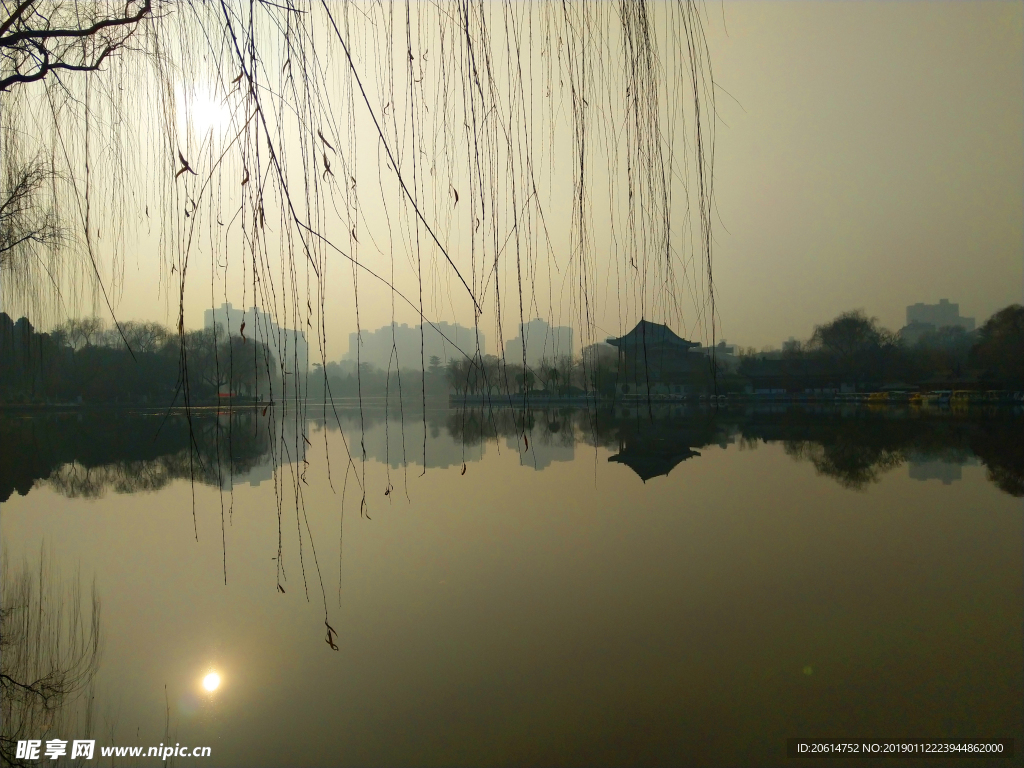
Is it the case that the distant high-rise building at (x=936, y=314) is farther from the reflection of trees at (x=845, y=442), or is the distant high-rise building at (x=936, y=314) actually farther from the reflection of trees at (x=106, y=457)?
the reflection of trees at (x=106, y=457)

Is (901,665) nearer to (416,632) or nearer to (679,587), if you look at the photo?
(679,587)

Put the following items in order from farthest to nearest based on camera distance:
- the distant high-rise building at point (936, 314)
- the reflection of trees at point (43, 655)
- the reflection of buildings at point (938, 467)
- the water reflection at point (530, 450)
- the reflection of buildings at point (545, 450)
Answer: the distant high-rise building at point (936, 314)
the reflection of buildings at point (545, 450)
the reflection of buildings at point (938, 467)
the water reflection at point (530, 450)
the reflection of trees at point (43, 655)

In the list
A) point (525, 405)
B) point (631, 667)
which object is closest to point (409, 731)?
point (631, 667)

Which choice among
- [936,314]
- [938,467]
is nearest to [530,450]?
[938,467]

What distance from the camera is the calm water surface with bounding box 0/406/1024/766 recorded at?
2092 mm

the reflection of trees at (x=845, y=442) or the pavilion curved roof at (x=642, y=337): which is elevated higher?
the pavilion curved roof at (x=642, y=337)

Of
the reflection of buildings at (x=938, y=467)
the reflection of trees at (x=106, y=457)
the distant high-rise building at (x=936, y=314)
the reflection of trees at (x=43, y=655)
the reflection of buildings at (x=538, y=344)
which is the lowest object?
the reflection of buildings at (x=938, y=467)

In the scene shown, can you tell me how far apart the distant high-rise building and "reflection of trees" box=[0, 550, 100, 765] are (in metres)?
54.6

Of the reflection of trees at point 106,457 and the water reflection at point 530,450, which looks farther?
the water reflection at point 530,450

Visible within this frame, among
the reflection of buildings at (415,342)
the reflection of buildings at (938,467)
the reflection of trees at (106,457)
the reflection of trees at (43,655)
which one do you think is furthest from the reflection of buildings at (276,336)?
the reflection of buildings at (938,467)

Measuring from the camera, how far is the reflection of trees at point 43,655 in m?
1.98

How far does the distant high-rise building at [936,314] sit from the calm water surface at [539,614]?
51.0 m

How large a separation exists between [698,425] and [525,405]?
14973mm

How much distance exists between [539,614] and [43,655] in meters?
2.09
